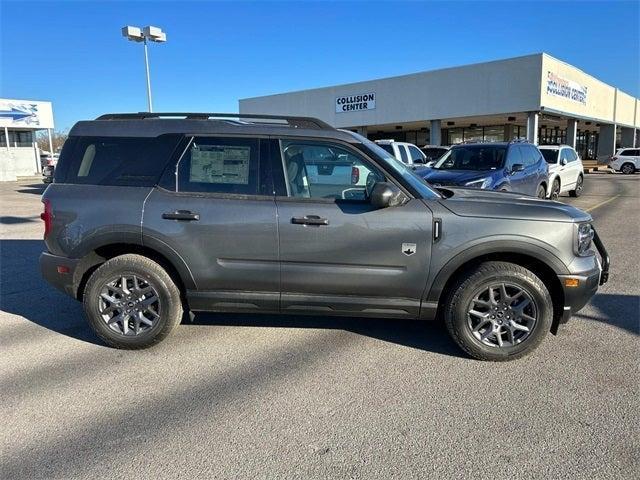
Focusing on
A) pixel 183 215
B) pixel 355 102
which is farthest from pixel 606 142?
pixel 183 215

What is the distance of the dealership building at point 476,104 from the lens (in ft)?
94.1

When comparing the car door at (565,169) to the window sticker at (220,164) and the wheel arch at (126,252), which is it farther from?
the wheel arch at (126,252)

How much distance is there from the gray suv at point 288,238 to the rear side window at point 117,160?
0.01m

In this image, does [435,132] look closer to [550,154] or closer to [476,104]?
[476,104]

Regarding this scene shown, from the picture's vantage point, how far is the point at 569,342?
4.28 m

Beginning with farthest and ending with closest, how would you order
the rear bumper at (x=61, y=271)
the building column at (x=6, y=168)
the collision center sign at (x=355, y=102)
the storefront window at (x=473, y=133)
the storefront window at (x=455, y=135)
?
the storefront window at (x=455, y=135)
the storefront window at (x=473, y=133)
the collision center sign at (x=355, y=102)
the building column at (x=6, y=168)
the rear bumper at (x=61, y=271)

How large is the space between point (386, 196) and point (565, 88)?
3228 centimetres

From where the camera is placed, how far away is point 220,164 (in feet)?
13.5

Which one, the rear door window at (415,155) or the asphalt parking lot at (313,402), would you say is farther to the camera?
the rear door window at (415,155)

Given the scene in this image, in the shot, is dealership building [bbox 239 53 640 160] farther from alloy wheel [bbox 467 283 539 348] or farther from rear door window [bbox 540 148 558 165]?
alloy wheel [bbox 467 283 539 348]

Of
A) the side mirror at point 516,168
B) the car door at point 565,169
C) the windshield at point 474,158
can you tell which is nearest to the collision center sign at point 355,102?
the car door at point 565,169

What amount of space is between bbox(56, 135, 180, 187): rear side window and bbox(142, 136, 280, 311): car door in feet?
0.46

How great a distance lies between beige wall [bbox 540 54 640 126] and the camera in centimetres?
2842

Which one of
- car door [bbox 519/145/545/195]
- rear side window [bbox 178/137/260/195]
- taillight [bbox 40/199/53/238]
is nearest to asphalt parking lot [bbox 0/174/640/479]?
taillight [bbox 40/199/53/238]
